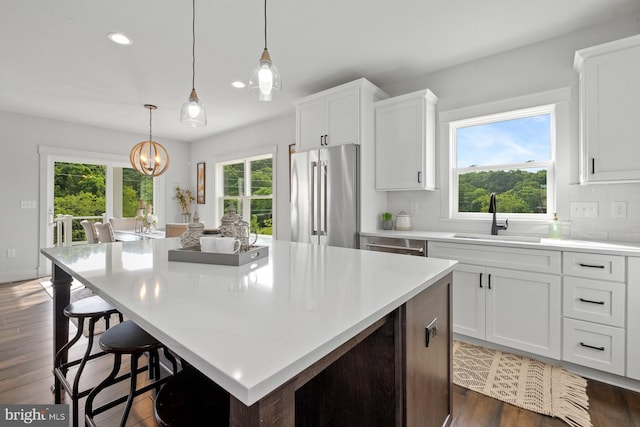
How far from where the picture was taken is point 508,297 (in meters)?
2.34

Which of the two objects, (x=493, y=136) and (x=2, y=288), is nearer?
(x=493, y=136)

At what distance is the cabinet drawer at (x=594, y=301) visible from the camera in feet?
6.39

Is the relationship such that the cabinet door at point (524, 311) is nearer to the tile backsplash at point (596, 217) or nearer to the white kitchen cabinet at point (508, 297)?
the white kitchen cabinet at point (508, 297)

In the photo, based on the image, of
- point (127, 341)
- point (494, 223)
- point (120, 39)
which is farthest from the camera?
point (494, 223)

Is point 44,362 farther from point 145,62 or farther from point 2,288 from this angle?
point 2,288

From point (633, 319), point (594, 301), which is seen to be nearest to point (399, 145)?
point (594, 301)

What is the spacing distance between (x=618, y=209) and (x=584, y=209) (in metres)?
0.20

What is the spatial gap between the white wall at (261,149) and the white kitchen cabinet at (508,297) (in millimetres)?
2791

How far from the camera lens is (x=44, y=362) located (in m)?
2.26

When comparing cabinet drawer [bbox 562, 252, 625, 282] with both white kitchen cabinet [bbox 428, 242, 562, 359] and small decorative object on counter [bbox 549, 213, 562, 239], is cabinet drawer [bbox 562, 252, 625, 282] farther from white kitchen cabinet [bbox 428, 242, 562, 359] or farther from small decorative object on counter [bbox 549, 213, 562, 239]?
small decorative object on counter [bbox 549, 213, 562, 239]

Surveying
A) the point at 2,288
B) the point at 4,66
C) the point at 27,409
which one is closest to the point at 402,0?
the point at 27,409

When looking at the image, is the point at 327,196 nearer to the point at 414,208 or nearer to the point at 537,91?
the point at 414,208

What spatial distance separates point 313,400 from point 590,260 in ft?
6.48

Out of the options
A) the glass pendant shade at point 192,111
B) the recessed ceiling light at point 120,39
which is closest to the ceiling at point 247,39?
the recessed ceiling light at point 120,39
